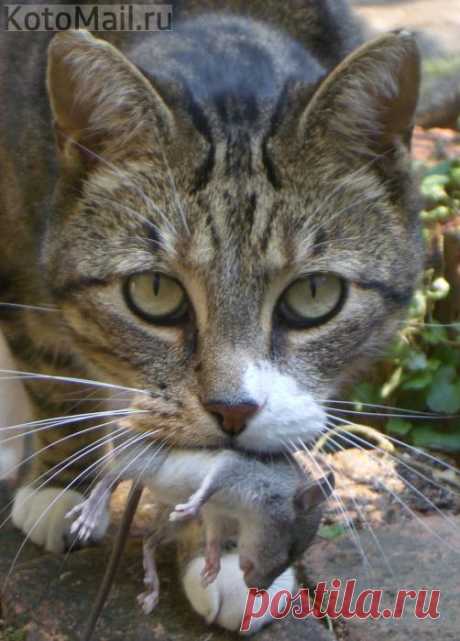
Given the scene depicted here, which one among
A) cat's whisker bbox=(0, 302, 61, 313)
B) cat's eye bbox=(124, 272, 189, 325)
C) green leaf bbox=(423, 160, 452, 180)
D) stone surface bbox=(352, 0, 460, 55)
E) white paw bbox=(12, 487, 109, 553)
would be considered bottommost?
white paw bbox=(12, 487, 109, 553)

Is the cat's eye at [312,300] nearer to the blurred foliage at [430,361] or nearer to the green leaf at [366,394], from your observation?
the blurred foliage at [430,361]

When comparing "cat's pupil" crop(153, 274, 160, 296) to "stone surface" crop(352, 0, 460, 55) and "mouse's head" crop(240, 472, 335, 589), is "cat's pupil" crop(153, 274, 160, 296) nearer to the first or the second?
"mouse's head" crop(240, 472, 335, 589)

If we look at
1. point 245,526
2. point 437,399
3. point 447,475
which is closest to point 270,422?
point 245,526

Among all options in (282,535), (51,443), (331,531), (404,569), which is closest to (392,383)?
(331,531)

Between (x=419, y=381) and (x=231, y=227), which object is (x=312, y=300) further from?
(x=419, y=381)

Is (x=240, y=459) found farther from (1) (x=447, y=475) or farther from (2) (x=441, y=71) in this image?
(2) (x=441, y=71)

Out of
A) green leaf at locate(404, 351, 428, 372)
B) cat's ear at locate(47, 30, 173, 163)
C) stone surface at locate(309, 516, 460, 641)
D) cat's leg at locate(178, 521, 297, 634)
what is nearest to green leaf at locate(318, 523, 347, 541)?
stone surface at locate(309, 516, 460, 641)

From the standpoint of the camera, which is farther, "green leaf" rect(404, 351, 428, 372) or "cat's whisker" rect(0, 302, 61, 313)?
"green leaf" rect(404, 351, 428, 372)
